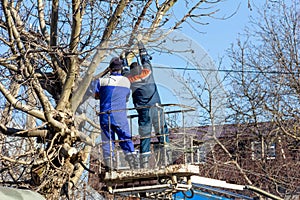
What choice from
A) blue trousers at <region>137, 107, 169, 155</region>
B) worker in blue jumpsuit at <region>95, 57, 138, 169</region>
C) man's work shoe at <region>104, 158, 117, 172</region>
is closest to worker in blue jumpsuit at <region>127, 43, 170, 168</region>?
blue trousers at <region>137, 107, 169, 155</region>

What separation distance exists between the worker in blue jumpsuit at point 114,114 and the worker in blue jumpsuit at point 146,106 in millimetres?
178

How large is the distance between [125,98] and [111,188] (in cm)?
126

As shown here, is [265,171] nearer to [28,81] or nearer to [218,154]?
[218,154]

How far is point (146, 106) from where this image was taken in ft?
29.7

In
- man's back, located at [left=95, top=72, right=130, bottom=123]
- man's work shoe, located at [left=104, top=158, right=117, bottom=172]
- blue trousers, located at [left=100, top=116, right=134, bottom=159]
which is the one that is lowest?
man's work shoe, located at [left=104, top=158, right=117, bottom=172]

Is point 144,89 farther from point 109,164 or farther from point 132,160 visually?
point 109,164

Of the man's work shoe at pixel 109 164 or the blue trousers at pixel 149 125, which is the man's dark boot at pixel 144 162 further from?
the man's work shoe at pixel 109 164

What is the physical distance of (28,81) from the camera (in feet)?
30.4

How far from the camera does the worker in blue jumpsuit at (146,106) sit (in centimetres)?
905

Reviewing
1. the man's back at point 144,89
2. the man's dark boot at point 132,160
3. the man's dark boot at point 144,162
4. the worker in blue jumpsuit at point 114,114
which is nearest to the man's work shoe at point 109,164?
the worker in blue jumpsuit at point 114,114

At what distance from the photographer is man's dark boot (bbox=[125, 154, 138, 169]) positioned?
8.96 metres

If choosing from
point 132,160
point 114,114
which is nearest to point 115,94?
point 114,114

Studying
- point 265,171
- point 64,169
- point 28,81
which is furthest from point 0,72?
point 265,171

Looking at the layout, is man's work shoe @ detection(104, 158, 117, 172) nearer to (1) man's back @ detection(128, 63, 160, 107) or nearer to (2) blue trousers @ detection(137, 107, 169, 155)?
(2) blue trousers @ detection(137, 107, 169, 155)
